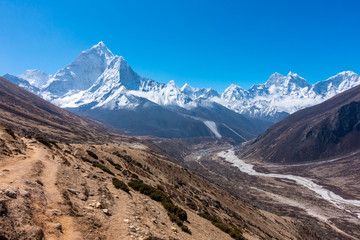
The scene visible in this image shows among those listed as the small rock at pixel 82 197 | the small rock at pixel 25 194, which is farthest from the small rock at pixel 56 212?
the small rock at pixel 82 197

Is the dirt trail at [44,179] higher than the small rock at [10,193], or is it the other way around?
the small rock at [10,193]

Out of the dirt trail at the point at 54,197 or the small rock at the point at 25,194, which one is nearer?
→ the dirt trail at the point at 54,197

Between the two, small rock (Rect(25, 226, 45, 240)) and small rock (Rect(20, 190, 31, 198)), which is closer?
small rock (Rect(25, 226, 45, 240))

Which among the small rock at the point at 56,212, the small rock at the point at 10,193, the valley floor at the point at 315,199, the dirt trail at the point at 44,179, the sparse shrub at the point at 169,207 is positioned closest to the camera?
the dirt trail at the point at 44,179

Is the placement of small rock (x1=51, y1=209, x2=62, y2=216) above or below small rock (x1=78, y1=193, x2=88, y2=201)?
above

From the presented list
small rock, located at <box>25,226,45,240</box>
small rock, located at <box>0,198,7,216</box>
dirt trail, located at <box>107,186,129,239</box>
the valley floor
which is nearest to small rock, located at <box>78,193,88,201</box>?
dirt trail, located at <box>107,186,129,239</box>

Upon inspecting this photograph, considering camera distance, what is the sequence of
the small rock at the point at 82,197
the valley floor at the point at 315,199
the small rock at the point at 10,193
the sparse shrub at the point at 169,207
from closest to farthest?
1. the small rock at the point at 10,193
2. the small rock at the point at 82,197
3. the sparse shrub at the point at 169,207
4. the valley floor at the point at 315,199

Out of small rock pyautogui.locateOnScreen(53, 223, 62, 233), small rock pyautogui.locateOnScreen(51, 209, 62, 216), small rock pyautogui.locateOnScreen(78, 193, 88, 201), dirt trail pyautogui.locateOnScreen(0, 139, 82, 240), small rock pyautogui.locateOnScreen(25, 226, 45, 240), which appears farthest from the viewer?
small rock pyautogui.locateOnScreen(78, 193, 88, 201)

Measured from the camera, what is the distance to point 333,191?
529ft

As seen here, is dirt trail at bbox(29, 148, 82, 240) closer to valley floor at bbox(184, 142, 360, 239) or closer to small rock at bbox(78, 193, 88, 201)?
small rock at bbox(78, 193, 88, 201)

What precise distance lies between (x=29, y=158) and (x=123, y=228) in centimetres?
1843

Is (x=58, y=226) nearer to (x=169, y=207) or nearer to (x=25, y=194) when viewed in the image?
(x=25, y=194)

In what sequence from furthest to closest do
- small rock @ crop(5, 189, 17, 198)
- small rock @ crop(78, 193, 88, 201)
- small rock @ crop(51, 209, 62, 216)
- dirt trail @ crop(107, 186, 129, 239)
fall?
small rock @ crop(78, 193, 88, 201) < dirt trail @ crop(107, 186, 129, 239) < small rock @ crop(51, 209, 62, 216) < small rock @ crop(5, 189, 17, 198)

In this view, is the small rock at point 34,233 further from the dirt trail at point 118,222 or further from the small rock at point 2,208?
the dirt trail at point 118,222
